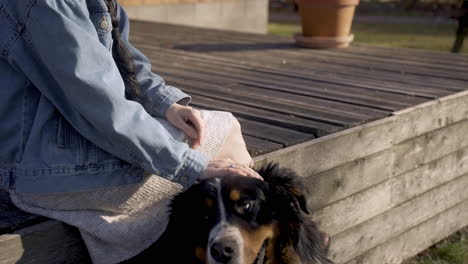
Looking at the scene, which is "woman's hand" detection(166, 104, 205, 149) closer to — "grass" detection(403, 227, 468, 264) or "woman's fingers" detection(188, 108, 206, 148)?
Result: "woman's fingers" detection(188, 108, 206, 148)

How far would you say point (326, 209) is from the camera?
3.72 m

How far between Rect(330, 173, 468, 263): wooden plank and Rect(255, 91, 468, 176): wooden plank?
46cm

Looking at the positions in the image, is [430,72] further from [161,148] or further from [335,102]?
[161,148]

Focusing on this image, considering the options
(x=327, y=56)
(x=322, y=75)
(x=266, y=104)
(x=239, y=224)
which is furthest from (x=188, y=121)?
(x=327, y=56)

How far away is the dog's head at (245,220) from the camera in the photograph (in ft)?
8.27

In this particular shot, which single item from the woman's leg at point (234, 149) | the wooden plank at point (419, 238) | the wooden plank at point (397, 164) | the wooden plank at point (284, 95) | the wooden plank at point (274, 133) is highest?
the woman's leg at point (234, 149)

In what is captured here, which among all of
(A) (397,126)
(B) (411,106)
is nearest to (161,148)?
(A) (397,126)

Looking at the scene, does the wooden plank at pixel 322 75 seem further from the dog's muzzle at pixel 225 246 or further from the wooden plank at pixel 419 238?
the dog's muzzle at pixel 225 246

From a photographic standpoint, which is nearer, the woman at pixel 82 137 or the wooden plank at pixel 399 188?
the woman at pixel 82 137

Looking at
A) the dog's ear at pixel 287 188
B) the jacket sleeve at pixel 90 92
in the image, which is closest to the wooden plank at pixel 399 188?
the dog's ear at pixel 287 188

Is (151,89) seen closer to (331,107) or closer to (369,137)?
(369,137)

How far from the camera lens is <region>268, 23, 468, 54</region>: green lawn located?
13109 mm

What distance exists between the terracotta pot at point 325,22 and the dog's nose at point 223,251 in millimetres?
4642

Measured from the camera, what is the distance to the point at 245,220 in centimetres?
257
